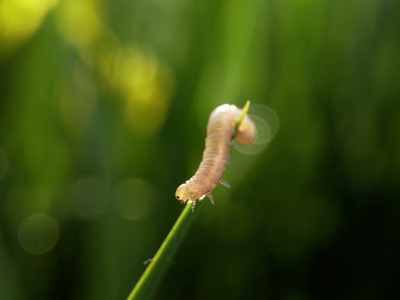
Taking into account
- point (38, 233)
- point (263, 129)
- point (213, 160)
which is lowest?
point (38, 233)

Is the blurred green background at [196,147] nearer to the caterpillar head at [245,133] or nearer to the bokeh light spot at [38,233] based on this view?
the bokeh light spot at [38,233]

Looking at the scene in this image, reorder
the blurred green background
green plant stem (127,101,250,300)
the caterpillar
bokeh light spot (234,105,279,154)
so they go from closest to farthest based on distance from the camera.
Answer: green plant stem (127,101,250,300)
the caterpillar
the blurred green background
bokeh light spot (234,105,279,154)

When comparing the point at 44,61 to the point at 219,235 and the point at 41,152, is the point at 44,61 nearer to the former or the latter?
the point at 41,152

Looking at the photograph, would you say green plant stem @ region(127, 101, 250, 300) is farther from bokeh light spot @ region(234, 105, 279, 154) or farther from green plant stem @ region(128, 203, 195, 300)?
bokeh light spot @ region(234, 105, 279, 154)

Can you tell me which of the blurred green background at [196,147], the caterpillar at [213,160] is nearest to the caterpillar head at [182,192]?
the caterpillar at [213,160]

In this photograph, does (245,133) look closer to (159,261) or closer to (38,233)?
→ (159,261)

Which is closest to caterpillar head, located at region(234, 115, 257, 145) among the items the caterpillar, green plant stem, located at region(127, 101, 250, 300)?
the caterpillar

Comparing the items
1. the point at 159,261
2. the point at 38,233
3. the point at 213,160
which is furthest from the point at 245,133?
the point at 38,233

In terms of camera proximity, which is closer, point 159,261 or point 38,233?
point 159,261
